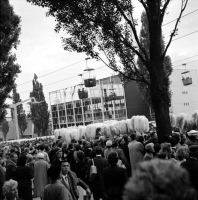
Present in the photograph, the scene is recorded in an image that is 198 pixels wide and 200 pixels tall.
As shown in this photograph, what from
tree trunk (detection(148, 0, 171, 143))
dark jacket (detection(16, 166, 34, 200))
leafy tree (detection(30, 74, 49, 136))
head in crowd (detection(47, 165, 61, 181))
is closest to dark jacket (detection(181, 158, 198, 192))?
head in crowd (detection(47, 165, 61, 181))

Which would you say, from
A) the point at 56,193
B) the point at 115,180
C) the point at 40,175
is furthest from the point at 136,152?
the point at 56,193

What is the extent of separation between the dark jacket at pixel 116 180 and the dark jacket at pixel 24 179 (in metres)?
3.02

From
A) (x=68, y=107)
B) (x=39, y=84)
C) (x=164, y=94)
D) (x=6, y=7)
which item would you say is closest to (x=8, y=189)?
(x=164, y=94)

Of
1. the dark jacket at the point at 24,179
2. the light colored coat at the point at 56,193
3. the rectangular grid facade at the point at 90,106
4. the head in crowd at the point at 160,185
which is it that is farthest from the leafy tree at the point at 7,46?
the rectangular grid facade at the point at 90,106

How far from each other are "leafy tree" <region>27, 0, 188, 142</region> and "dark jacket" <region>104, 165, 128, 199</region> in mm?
5822

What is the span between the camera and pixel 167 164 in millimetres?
1874

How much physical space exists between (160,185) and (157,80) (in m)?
10.3

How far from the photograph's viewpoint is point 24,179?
8711mm

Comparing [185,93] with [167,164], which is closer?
[167,164]

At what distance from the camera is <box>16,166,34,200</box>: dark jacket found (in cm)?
862

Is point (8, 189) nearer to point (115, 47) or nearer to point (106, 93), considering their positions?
point (115, 47)

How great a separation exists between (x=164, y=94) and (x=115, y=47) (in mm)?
2913

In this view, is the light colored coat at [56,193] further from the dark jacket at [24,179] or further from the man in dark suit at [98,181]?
the dark jacket at [24,179]

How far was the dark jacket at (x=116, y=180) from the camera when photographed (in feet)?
20.4
